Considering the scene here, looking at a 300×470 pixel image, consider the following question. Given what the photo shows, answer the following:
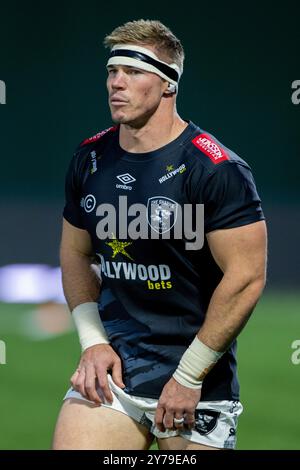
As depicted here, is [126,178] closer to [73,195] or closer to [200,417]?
[73,195]

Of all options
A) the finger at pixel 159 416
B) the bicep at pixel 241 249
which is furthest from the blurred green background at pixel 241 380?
the bicep at pixel 241 249

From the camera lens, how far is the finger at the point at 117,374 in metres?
4.83

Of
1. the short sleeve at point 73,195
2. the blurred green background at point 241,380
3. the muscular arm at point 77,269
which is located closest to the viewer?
the short sleeve at point 73,195

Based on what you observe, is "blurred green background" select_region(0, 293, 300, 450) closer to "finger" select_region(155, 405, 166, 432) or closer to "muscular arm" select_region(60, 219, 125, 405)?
"muscular arm" select_region(60, 219, 125, 405)

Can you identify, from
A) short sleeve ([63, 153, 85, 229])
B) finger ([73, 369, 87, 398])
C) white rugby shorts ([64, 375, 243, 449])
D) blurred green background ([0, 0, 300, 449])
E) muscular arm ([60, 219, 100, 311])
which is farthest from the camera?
blurred green background ([0, 0, 300, 449])

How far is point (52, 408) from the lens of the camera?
8195mm

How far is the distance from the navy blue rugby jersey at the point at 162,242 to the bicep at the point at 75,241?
0.21m

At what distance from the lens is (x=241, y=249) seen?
4.57 meters

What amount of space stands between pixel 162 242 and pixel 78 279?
65cm

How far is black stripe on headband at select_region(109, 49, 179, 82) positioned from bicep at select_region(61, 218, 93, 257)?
85 centimetres

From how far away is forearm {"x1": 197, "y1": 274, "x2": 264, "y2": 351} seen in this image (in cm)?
458

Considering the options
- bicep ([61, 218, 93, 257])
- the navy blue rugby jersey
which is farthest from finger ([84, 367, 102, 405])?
bicep ([61, 218, 93, 257])

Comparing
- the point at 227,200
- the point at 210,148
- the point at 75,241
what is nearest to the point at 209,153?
the point at 210,148

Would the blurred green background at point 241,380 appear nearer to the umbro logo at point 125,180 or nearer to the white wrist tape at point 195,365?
the white wrist tape at point 195,365
